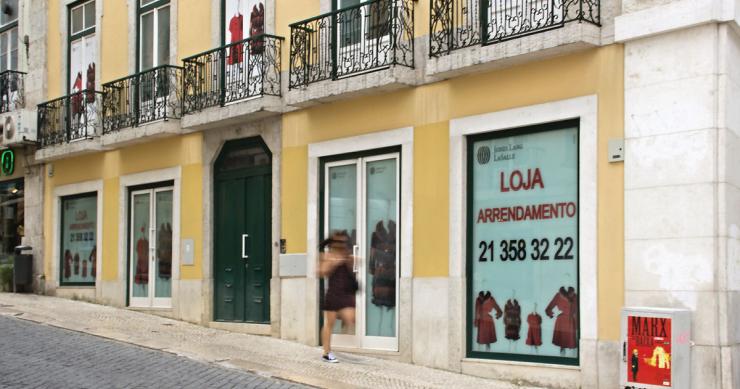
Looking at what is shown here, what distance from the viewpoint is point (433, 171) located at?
1200 centimetres

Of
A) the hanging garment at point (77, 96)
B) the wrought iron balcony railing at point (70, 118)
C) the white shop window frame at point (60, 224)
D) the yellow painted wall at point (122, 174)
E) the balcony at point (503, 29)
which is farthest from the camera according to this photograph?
the hanging garment at point (77, 96)

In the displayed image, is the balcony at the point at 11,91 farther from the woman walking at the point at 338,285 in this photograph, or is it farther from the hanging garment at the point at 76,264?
the woman walking at the point at 338,285

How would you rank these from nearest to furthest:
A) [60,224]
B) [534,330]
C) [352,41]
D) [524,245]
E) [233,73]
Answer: [534,330]
[524,245]
[352,41]
[233,73]
[60,224]

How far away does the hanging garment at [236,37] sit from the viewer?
49.6ft

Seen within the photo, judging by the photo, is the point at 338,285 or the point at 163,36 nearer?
the point at 338,285

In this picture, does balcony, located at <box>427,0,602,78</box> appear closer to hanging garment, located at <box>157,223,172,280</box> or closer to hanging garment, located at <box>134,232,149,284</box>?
hanging garment, located at <box>157,223,172,280</box>

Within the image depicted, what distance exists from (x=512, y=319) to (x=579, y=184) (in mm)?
1751

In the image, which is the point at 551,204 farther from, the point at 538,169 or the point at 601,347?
the point at 601,347

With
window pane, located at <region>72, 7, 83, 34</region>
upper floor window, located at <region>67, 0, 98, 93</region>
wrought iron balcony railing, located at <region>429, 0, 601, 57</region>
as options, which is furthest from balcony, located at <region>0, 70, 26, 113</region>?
wrought iron balcony railing, located at <region>429, 0, 601, 57</region>

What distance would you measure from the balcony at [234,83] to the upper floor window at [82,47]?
3855 mm

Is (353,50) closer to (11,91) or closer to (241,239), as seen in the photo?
(241,239)

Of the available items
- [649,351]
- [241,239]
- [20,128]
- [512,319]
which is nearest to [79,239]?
[20,128]

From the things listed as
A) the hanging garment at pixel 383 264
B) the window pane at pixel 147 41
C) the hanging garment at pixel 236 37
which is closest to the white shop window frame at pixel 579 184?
the hanging garment at pixel 383 264

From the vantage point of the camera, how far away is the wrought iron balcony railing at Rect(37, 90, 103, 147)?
60.8 ft
